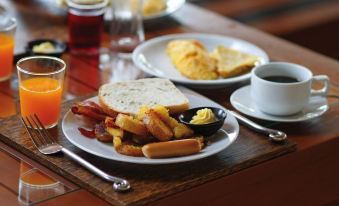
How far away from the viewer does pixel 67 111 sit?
167 centimetres

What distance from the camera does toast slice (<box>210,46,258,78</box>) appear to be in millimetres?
1880

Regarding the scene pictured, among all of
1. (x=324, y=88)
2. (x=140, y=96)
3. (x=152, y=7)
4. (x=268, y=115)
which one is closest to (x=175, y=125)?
(x=140, y=96)

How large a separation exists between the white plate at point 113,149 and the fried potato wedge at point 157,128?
60mm

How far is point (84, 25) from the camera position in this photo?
2.04 meters

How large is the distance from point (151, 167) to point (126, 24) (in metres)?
0.74

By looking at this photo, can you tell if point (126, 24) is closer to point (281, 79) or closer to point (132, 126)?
point (281, 79)

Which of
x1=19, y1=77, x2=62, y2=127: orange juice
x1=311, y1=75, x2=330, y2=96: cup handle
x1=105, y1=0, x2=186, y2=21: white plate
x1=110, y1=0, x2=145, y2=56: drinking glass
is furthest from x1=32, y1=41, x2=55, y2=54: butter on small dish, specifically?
x1=311, y1=75, x2=330, y2=96: cup handle

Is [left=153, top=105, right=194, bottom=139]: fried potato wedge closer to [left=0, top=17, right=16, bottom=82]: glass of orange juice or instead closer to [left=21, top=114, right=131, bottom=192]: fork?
[left=21, top=114, right=131, bottom=192]: fork

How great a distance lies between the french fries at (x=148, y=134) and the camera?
1.43 meters

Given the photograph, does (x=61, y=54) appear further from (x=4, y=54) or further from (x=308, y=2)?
(x=308, y=2)

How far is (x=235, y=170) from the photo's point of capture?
4.79ft

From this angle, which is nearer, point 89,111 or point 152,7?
point 89,111

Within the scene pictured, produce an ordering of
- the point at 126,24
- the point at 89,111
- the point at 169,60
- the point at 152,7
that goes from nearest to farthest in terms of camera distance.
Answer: the point at 89,111
the point at 169,60
the point at 126,24
the point at 152,7

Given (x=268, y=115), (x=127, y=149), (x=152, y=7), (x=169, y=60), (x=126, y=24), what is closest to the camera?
(x=127, y=149)
